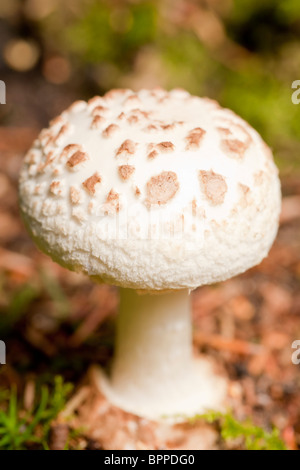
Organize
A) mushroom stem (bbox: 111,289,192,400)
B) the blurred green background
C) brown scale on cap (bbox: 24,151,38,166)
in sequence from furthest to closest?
the blurred green background → mushroom stem (bbox: 111,289,192,400) → brown scale on cap (bbox: 24,151,38,166)

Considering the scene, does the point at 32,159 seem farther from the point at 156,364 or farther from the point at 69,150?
the point at 156,364

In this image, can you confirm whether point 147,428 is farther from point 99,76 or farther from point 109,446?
point 99,76

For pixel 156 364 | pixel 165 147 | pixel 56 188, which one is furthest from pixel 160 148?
pixel 156 364

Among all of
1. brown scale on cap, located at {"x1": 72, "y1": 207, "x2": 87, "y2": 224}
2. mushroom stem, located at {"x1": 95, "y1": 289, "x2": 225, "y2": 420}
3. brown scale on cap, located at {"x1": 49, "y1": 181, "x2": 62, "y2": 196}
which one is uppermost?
brown scale on cap, located at {"x1": 49, "y1": 181, "x2": 62, "y2": 196}

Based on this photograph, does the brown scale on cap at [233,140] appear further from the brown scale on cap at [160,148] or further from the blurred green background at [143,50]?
the blurred green background at [143,50]

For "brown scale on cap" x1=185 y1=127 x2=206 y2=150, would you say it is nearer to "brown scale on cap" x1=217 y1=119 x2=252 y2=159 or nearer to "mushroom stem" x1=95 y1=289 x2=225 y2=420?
"brown scale on cap" x1=217 y1=119 x2=252 y2=159

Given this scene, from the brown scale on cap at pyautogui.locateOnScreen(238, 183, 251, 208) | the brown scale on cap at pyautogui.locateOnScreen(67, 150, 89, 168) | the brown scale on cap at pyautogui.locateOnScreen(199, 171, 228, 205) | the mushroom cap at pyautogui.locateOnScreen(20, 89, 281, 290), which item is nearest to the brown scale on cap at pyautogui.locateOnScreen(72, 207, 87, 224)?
the mushroom cap at pyautogui.locateOnScreen(20, 89, 281, 290)

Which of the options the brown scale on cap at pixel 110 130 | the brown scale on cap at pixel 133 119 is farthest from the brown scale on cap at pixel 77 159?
the brown scale on cap at pixel 133 119
